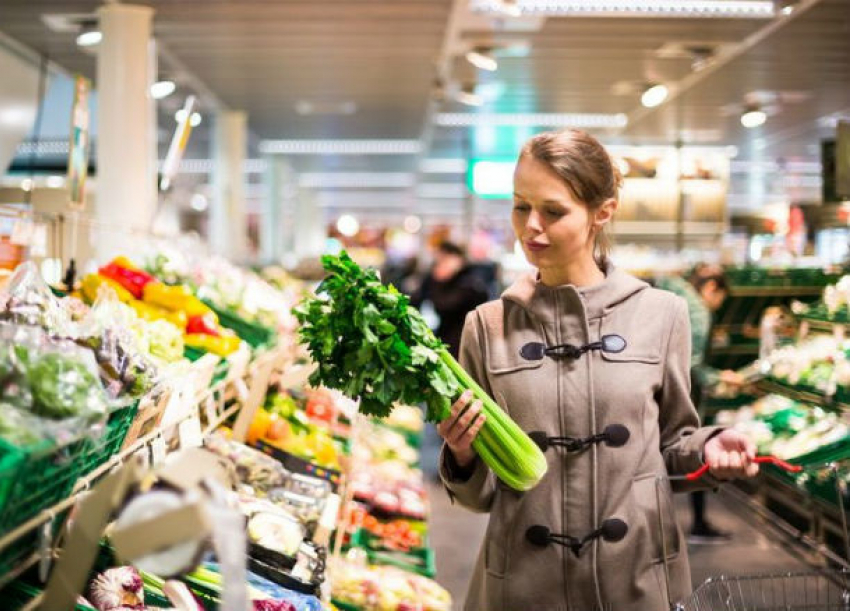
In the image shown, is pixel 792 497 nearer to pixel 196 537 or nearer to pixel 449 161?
pixel 196 537

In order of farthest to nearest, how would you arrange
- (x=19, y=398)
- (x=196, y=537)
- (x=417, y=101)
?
(x=417, y=101) < (x=19, y=398) < (x=196, y=537)

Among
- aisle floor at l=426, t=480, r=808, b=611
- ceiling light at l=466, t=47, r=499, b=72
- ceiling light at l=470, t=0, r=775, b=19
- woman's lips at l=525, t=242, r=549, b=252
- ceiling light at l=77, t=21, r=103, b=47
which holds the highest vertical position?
ceiling light at l=77, t=21, r=103, b=47

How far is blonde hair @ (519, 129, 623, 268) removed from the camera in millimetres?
2227

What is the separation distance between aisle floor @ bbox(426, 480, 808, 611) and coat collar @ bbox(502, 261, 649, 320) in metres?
2.97

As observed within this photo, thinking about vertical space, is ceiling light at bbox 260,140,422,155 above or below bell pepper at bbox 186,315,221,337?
above

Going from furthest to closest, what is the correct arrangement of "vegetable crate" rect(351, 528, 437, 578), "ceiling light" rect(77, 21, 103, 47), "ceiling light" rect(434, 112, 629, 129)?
1. "ceiling light" rect(434, 112, 629, 129)
2. "ceiling light" rect(77, 21, 103, 47)
3. "vegetable crate" rect(351, 528, 437, 578)

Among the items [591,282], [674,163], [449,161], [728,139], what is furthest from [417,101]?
[591,282]

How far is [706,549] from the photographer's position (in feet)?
20.3

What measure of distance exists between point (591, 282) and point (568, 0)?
5722 millimetres

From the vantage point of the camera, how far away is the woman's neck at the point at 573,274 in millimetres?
2346

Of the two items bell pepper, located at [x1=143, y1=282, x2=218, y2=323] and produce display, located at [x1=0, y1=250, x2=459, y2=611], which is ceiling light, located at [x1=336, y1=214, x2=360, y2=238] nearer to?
produce display, located at [x1=0, y1=250, x2=459, y2=611]

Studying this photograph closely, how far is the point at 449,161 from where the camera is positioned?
2231 centimetres

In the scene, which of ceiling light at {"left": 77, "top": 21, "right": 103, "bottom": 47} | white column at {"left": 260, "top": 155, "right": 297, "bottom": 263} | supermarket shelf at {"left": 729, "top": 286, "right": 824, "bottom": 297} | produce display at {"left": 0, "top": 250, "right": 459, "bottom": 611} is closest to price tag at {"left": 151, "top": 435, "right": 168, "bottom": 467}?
produce display at {"left": 0, "top": 250, "right": 459, "bottom": 611}

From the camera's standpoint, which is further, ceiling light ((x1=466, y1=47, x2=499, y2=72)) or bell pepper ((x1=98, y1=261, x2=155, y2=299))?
ceiling light ((x1=466, y1=47, x2=499, y2=72))
